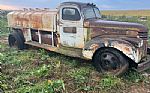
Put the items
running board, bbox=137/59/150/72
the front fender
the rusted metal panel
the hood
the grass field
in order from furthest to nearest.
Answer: the rusted metal panel < the hood < running board, bbox=137/59/150/72 < the front fender < the grass field

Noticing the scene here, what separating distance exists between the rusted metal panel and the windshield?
125 centimetres

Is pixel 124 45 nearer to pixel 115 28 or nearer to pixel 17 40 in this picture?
pixel 115 28

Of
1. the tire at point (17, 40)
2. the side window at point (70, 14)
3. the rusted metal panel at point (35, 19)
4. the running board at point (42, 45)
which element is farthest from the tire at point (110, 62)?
the tire at point (17, 40)

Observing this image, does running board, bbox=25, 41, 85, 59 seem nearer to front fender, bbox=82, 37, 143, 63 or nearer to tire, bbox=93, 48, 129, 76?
tire, bbox=93, 48, 129, 76

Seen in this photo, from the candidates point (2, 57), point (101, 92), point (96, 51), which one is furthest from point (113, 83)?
point (2, 57)

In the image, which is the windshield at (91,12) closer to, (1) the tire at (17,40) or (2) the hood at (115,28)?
(2) the hood at (115,28)

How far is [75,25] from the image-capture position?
33.0 ft

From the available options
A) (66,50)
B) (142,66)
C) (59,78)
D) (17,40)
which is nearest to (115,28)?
(142,66)

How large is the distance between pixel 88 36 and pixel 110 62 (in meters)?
1.32

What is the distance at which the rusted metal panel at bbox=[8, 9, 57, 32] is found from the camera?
10.9 meters

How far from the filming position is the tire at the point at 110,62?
887 cm

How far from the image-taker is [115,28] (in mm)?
9234

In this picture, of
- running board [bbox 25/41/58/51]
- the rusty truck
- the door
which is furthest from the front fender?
running board [bbox 25/41/58/51]

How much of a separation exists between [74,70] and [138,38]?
233cm
